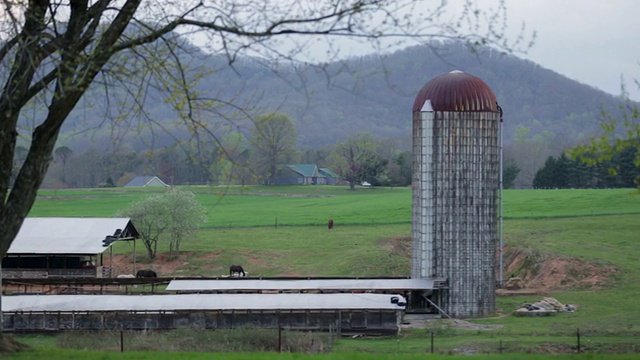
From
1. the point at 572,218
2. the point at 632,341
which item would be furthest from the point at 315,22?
the point at 572,218

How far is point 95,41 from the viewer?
14859 millimetres

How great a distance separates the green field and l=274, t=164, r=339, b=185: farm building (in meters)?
25.2

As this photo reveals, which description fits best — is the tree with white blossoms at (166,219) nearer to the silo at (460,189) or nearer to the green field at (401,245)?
the green field at (401,245)

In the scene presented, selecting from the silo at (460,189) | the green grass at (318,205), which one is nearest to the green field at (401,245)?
the green grass at (318,205)

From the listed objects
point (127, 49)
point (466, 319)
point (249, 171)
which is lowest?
point (466, 319)

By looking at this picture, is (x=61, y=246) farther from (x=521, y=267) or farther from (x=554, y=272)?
(x=554, y=272)

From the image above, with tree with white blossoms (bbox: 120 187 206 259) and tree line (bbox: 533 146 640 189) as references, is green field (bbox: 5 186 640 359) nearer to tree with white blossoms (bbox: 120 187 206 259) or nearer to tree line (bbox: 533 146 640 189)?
tree with white blossoms (bbox: 120 187 206 259)

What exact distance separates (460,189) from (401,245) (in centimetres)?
1813

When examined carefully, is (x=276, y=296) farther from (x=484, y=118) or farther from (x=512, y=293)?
(x=512, y=293)

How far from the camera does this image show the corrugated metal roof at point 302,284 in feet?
114

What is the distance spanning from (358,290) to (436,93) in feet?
25.6

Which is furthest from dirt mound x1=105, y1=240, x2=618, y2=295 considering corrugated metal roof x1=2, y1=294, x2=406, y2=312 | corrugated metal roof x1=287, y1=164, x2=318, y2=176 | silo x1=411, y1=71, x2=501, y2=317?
corrugated metal roof x1=287, y1=164, x2=318, y2=176

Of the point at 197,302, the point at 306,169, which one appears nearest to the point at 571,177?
the point at 306,169

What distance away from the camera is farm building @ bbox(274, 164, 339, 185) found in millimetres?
118938
